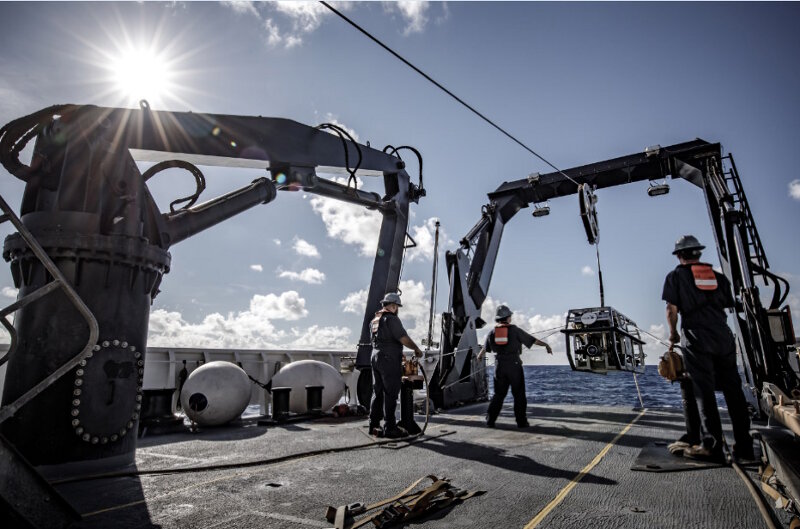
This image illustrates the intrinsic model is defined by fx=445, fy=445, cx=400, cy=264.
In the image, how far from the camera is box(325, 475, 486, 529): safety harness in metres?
2.65

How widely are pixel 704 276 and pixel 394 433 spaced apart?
13.7 feet

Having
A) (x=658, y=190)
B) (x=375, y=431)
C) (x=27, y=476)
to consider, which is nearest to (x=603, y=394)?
(x=658, y=190)

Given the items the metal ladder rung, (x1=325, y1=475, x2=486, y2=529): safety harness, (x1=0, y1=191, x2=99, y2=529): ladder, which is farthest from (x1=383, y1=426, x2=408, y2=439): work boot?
the metal ladder rung

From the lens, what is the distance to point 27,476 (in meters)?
2.45

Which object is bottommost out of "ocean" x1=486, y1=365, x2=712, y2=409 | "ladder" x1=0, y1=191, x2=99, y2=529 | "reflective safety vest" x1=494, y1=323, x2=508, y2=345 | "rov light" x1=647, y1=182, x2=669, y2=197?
"ocean" x1=486, y1=365, x2=712, y2=409

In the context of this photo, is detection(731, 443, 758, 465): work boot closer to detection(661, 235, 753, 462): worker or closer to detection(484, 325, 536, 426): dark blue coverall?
detection(661, 235, 753, 462): worker

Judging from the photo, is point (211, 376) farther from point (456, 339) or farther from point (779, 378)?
point (779, 378)

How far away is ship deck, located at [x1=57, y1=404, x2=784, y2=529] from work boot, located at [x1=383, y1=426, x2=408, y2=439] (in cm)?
31

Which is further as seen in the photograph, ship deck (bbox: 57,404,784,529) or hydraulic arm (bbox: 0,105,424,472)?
hydraulic arm (bbox: 0,105,424,472)

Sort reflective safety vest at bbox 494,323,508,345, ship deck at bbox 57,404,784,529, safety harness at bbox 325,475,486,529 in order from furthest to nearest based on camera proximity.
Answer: reflective safety vest at bbox 494,323,508,345, ship deck at bbox 57,404,784,529, safety harness at bbox 325,475,486,529

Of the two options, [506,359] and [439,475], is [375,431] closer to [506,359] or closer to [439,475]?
[506,359]

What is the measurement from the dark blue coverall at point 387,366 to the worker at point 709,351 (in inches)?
135

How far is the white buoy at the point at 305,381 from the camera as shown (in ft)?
29.5


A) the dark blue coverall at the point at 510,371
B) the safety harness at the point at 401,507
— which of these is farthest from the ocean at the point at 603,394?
the safety harness at the point at 401,507
